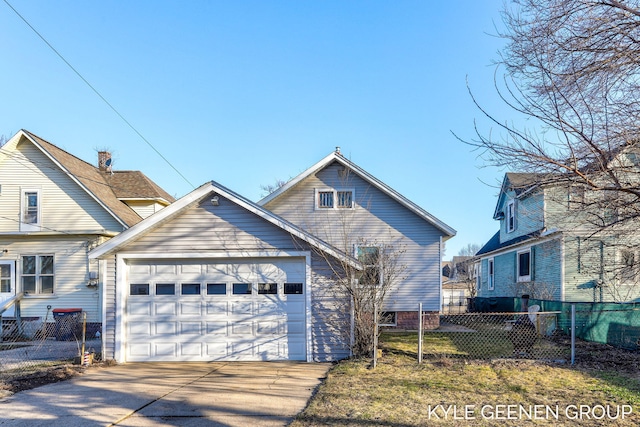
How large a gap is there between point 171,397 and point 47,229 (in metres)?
11.3

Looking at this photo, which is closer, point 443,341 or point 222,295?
point 222,295

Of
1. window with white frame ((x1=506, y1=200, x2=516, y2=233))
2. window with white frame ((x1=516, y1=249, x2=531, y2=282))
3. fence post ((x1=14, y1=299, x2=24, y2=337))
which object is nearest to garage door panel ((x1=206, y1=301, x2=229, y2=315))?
fence post ((x1=14, y1=299, x2=24, y2=337))

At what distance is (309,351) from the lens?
389 inches

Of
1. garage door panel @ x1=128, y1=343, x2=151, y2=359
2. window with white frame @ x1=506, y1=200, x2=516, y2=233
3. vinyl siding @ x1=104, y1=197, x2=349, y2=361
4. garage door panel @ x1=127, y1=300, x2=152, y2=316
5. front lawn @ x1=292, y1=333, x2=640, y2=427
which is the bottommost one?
garage door panel @ x1=128, y1=343, x2=151, y2=359

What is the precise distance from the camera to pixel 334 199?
Answer: 16.3 metres

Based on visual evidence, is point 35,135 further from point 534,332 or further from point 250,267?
point 534,332

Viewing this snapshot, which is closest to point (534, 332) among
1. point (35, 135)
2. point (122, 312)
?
point (122, 312)

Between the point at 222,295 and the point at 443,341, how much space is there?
660cm

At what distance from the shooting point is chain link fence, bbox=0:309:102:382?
1002cm

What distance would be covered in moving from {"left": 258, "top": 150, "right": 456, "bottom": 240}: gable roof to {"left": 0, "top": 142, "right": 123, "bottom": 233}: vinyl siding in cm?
606

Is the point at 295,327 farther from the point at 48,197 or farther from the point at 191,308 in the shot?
the point at 48,197

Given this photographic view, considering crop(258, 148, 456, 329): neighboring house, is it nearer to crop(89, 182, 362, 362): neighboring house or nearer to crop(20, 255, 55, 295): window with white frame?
crop(89, 182, 362, 362): neighboring house

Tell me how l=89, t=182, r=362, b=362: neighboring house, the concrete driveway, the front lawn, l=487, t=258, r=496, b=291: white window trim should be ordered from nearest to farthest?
1. the front lawn
2. the concrete driveway
3. l=89, t=182, r=362, b=362: neighboring house
4. l=487, t=258, r=496, b=291: white window trim

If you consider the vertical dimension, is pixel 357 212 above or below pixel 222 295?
above
